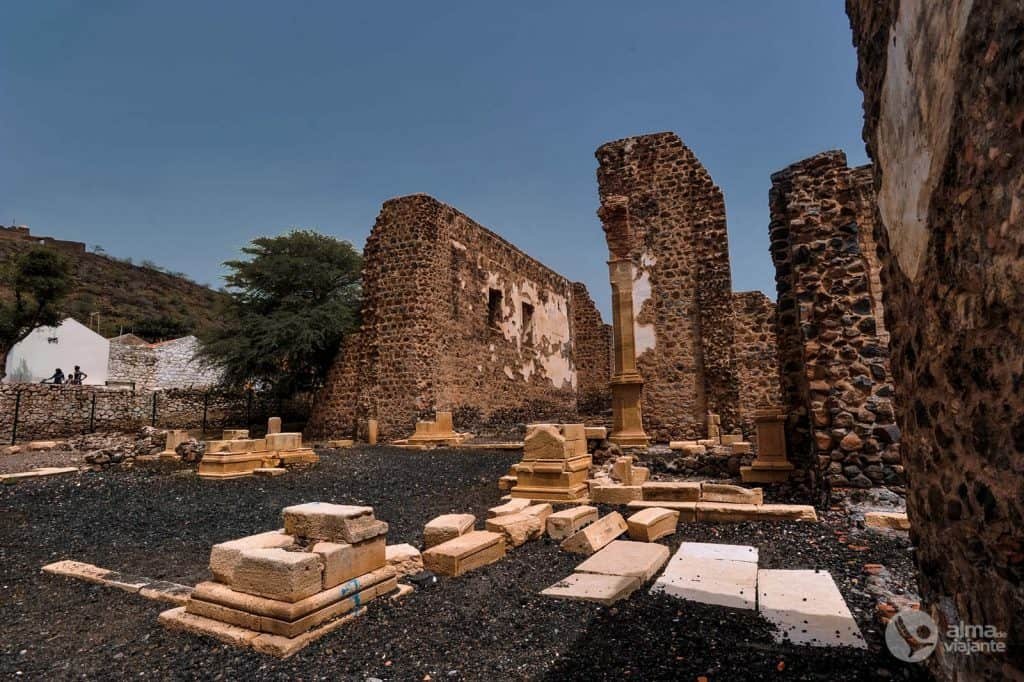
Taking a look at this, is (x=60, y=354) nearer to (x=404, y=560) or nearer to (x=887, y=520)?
(x=404, y=560)

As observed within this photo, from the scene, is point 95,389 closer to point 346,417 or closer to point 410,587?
point 346,417

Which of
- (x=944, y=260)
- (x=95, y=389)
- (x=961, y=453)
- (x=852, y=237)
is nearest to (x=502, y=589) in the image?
(x=961, y=453)

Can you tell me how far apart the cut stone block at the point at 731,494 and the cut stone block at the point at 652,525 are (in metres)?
0.87

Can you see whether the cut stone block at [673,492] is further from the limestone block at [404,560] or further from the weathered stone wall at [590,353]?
the weathered stone wall at [590,353]

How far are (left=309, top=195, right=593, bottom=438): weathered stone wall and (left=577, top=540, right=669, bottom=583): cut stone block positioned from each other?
1173cm

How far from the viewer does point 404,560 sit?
4.81 metres

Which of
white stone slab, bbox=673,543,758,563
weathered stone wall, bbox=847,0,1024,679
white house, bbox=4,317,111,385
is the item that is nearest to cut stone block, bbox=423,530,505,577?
white stone slab, bbox=673,543,758,563

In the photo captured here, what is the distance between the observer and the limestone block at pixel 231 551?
13.0 feet

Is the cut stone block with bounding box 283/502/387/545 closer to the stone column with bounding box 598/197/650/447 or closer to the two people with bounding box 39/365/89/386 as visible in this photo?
the stone column with bounding box 598/197/650/447

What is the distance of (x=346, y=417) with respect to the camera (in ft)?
55.9

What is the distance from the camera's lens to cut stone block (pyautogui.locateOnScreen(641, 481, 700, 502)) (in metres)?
6.61

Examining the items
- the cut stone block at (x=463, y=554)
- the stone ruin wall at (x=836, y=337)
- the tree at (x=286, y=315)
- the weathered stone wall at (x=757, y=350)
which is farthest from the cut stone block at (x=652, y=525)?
the tree at (x=286, y=315)

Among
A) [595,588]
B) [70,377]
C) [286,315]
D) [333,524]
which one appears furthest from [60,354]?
[595,588]

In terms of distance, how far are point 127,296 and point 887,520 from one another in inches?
2511
